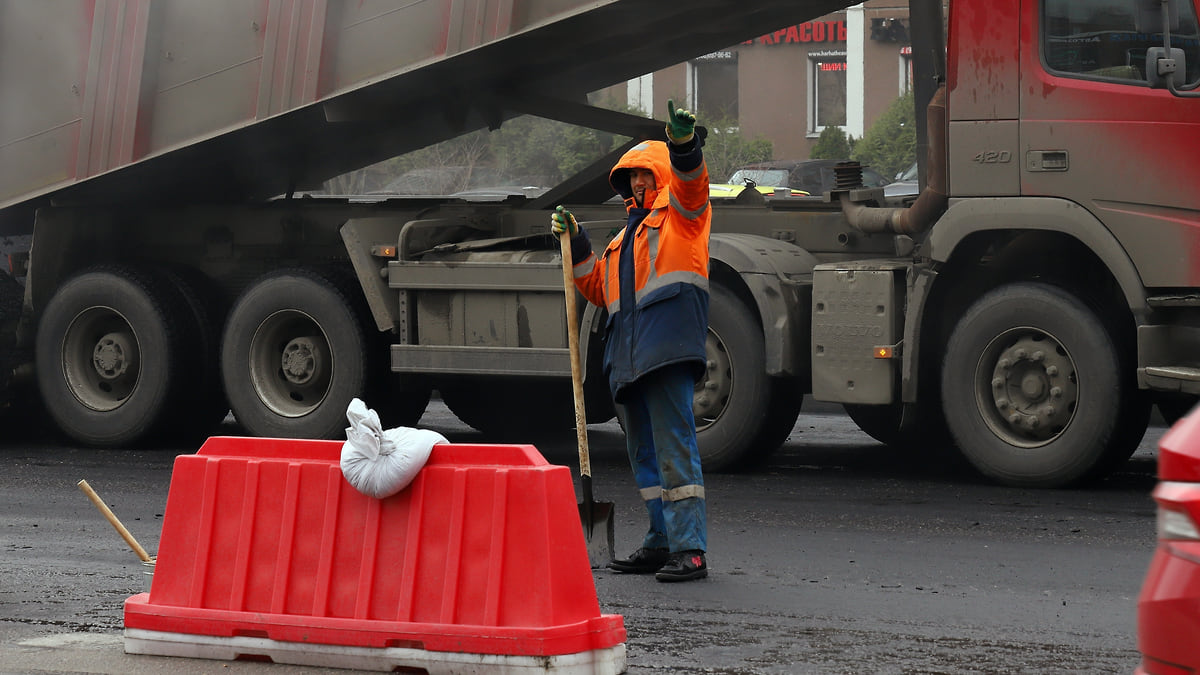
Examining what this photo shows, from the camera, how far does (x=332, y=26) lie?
10125 mm

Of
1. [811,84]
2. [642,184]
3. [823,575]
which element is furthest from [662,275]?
[811,84]

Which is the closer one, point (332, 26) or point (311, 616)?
point (311, 616)

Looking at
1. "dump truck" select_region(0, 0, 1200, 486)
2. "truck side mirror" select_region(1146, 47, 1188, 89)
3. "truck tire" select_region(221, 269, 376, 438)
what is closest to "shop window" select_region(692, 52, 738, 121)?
"dump truck" select_region(0, 0, 1200, 486)

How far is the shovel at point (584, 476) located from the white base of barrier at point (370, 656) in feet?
4.46

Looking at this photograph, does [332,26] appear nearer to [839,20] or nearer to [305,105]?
[305,105]

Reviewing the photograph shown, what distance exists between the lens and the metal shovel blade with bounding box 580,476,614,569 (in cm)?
670

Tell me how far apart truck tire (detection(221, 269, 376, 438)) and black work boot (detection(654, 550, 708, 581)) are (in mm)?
4247

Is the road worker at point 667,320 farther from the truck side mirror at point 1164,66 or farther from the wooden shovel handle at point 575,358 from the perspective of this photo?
the truck side mirror at point 1164,66

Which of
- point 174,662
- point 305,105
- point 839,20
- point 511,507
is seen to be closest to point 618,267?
point 511,507

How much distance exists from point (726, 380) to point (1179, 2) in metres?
2.97

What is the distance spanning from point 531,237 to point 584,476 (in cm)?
410

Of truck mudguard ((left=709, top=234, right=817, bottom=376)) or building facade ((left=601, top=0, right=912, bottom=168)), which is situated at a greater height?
building facade ((left=601, top=0, right=912, bottom=168))

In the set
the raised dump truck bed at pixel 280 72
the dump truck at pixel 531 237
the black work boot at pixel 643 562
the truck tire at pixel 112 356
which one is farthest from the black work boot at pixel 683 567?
the truck tire at pixel 112 356

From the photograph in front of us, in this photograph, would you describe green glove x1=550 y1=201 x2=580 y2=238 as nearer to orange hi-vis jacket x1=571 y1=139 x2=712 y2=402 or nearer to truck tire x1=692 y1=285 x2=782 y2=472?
orange hi-vis jacket x1=571 y1=139 x2=712 y2=402
